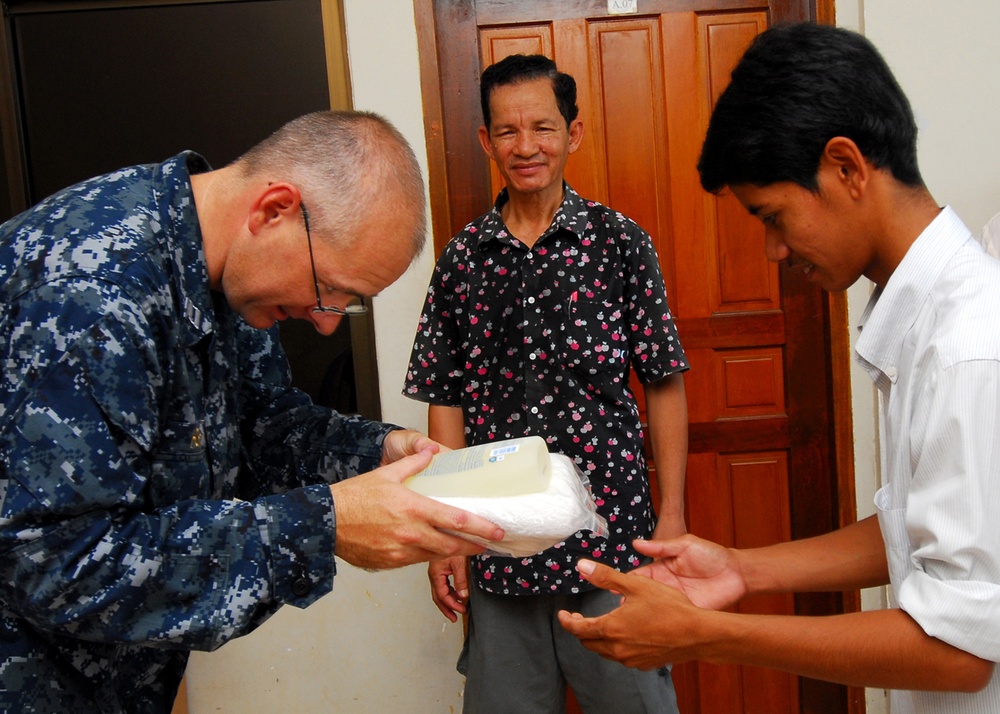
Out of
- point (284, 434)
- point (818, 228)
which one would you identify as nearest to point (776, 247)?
point (818, 228)

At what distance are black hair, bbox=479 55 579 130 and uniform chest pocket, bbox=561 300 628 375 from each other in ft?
1.71

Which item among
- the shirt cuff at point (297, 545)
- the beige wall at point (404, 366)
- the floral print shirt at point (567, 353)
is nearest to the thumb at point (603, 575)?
the shirt cuff at point (297, 545)

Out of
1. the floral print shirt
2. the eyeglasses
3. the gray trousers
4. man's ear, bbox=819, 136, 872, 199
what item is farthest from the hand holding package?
the gray trousers

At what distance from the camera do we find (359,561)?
1.15 m

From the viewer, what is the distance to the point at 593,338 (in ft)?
6.87

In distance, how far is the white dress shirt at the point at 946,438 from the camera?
968mm

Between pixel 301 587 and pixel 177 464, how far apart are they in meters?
0.25

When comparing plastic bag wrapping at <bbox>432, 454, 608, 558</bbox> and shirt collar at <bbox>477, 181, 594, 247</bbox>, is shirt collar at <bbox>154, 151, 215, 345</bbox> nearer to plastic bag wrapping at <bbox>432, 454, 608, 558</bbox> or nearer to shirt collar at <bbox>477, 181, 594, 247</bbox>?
plastic bag wrapping at <bbox>432, 454, 608, 558</bbox>

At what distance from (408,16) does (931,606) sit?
2192 mm

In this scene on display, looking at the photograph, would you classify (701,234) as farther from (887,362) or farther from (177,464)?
(177,464)

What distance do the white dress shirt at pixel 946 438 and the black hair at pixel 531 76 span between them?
4.22 feet

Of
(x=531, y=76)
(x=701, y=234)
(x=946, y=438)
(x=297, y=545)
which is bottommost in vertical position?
(x=297, y=545)

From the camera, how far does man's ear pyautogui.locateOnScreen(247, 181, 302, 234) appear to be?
1209mm

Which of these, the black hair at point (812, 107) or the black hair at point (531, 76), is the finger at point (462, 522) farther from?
the black hair at point (531, 76)
